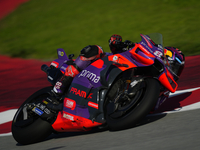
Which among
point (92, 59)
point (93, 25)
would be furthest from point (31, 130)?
point (93, 25)

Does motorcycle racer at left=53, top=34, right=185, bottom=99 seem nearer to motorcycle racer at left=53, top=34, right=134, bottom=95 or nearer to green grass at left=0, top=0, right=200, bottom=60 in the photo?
motorcycle racer at left=53, top=34, right=134, bottom=95

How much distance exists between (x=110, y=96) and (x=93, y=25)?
38.1 feet

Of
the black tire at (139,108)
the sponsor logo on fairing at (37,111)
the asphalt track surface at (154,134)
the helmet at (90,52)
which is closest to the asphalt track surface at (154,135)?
the asphalt track surface at (154,134)

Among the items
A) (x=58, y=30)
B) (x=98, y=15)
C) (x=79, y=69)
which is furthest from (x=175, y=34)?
(x=79, y=69)

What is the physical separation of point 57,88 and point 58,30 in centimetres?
1185

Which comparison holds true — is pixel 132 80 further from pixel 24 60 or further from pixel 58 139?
pixel 24 60

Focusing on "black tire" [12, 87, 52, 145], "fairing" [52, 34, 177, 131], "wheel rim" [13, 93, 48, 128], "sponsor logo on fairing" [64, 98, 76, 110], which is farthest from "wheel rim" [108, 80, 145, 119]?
"wheel rim" [13, 93, 48, 128]

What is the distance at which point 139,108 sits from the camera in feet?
10.3

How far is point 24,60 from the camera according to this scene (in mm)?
13102

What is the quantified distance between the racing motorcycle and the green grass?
258 inches

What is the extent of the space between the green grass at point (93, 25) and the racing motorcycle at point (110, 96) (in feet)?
21.5

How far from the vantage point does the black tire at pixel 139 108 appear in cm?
312

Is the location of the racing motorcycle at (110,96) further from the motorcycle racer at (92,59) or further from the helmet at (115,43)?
the helmet at (115,43)

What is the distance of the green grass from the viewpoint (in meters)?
12.5
